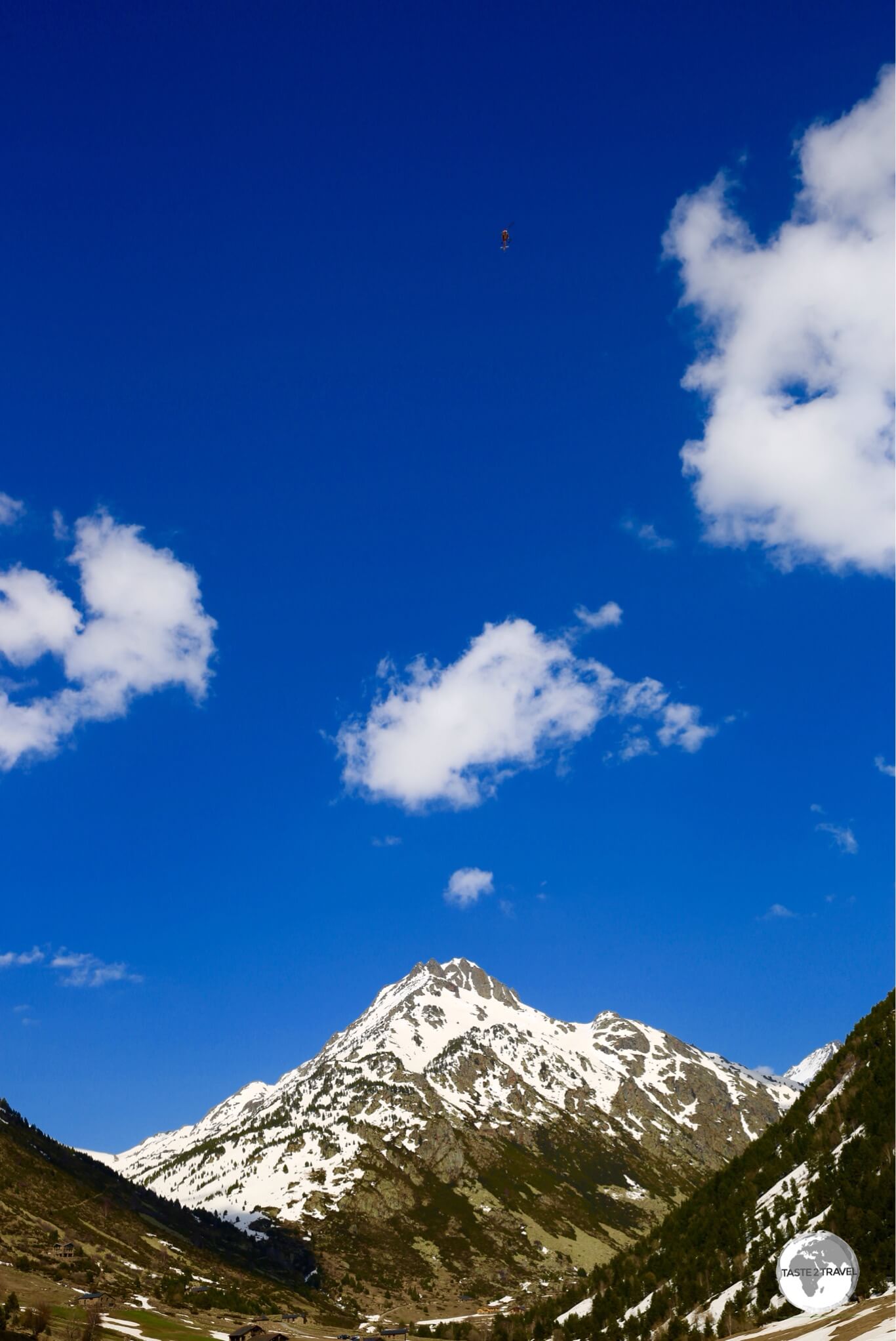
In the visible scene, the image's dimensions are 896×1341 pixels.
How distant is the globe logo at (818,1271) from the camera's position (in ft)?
100

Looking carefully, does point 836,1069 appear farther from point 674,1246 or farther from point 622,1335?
point 622,1335

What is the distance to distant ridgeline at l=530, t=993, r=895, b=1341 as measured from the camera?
37438 millimetres

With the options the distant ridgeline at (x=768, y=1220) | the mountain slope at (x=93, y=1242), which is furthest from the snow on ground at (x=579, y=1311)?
the mountain slope at (x=93, y=1242)

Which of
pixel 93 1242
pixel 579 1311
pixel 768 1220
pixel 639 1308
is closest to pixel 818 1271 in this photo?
pixel 768 1220

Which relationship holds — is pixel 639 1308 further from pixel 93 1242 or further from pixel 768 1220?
pixel 93 1242

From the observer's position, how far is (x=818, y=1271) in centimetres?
3172

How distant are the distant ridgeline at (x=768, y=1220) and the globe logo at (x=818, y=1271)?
1.46m

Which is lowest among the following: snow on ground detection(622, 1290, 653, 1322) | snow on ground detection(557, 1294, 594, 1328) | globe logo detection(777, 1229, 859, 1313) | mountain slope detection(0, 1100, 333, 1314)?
mountain slope detection(0, 1100, 333, 1314)

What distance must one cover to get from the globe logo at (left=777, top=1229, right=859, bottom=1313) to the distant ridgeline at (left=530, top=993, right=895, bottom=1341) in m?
1.46

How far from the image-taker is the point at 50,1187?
17438cm

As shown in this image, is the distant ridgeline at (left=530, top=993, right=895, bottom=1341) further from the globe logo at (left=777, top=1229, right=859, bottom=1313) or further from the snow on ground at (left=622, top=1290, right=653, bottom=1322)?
the globe logo at (left=777, top=1229, right=859, bottom=1313)

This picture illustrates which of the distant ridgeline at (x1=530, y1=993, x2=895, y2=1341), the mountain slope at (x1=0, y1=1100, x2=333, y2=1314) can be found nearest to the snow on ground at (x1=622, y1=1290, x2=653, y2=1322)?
the distant ridgeline at (x1=530, y1=993, x2=895, y2=1341)

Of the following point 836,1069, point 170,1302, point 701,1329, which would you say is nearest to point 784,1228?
point 701,1329

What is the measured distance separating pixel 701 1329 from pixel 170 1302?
12146cm
